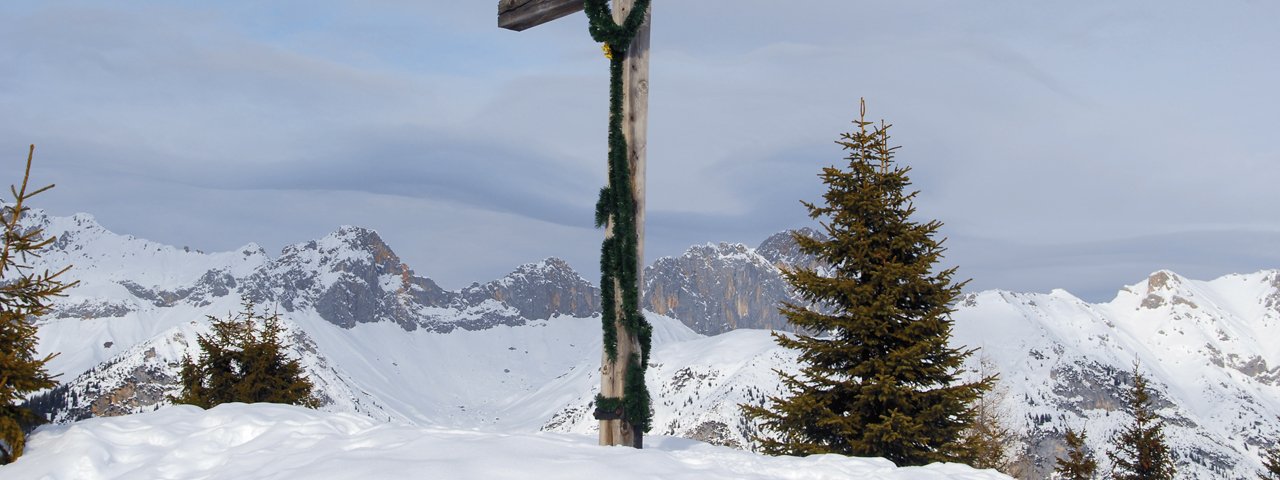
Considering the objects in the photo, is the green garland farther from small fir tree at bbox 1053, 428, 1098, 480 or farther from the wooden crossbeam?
small fir tree at bbox 1053, 428, 1098, 480

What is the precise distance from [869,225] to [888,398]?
3.20 metres

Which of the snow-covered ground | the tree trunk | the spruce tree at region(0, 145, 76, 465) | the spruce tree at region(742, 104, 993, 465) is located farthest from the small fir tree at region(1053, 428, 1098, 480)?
the spruce tree at region(0, 145, 76, 465)

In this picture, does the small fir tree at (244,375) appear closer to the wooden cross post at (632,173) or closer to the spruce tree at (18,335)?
the spruce tree at (18,335)

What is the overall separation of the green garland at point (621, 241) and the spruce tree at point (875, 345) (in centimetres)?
430

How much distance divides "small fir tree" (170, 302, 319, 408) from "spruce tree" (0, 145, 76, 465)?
16.6 metres

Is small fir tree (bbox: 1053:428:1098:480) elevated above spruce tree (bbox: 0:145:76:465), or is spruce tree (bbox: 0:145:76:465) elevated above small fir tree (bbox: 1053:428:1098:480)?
spruce tree (bbox: 0:145:76:465)

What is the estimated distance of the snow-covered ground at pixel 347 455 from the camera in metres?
8.98

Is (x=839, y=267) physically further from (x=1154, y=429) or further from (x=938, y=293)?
(x=1154, y=429)

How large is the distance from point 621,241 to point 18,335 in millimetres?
7612

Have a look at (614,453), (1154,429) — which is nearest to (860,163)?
(614,453)

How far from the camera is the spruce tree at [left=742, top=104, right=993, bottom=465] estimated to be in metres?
14.8

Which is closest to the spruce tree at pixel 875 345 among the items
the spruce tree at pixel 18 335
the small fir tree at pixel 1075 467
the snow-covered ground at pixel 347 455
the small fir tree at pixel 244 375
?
the snow-covered ground at pixel 347 455

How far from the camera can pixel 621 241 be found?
11.4 m

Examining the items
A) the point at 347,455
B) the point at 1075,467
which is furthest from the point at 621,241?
the point at 1075,467
